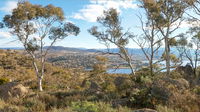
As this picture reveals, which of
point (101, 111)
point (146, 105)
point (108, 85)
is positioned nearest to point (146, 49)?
point (108, 85)

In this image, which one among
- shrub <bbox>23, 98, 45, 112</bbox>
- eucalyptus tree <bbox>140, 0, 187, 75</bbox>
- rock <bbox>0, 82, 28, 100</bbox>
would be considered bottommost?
rock <bbox>0, 82, 28, 100</bbox>

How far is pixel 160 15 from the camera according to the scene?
19.9 m

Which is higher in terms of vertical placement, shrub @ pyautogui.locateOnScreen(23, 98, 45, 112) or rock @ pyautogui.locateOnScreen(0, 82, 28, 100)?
shrub @ pyautogui.locateOnScreen(23, 98, 45, 112)

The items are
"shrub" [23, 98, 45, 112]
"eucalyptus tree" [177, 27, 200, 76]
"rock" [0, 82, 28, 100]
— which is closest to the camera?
"shrub" [23, 98, 45, 112]

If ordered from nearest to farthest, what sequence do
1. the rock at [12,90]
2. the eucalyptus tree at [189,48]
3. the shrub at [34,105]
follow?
1. the shrub at [34,105]
2. the rock at [12,90]
3. the eucalyptus tree at [189,48]

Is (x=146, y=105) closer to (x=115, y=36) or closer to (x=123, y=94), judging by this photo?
(x=123, y=94)

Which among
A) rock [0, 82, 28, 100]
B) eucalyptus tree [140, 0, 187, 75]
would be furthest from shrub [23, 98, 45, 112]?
eucalyptus tree [140, 0, 187, 75]

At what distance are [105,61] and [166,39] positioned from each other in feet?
34.0

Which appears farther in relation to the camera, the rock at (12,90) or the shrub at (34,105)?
the rock at (12,90)

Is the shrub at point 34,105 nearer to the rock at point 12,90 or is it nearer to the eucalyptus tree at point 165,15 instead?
the rock at point 12,90

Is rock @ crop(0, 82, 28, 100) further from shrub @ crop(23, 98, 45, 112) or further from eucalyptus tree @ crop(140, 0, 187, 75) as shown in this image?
eucalyptus tree @ crop(140, 0, 187, 75)

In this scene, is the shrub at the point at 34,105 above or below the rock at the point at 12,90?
above

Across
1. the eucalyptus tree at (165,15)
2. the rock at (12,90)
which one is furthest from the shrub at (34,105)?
the eucalyptus tree at (165,15)

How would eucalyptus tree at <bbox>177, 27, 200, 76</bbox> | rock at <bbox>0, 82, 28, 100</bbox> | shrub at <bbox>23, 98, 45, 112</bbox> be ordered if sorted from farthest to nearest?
eucalyptus tree at <bbox>177, 27, 200, 76</bbox> → rock at <bbox>0, 82, 28, 100</bbox> → shrub at <bbox>23, 98, 45, 112</bbox>
